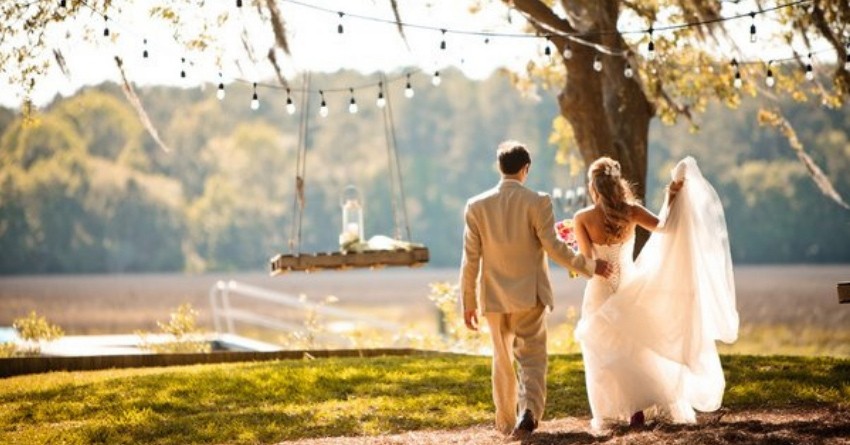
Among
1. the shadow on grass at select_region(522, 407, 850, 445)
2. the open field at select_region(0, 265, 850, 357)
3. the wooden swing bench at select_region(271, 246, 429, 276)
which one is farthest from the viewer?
the open field at select_region(0, 265, 850, 357)

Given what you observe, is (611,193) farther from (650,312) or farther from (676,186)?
(650,312)

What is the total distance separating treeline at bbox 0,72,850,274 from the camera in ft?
256

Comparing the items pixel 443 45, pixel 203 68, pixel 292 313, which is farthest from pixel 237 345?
pixel 292 313

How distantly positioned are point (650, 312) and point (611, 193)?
745mm

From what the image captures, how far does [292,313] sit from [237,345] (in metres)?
35.8

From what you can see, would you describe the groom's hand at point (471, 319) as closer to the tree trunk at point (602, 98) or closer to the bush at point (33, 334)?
the tree trunk at point (602, 98)

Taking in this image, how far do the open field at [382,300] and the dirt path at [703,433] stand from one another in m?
19.2

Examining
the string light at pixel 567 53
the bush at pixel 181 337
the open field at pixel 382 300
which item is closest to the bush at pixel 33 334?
the bush at pixel 181 337

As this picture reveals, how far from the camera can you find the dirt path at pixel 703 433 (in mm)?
6602

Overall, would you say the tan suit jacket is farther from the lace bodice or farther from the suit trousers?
the lace bodice

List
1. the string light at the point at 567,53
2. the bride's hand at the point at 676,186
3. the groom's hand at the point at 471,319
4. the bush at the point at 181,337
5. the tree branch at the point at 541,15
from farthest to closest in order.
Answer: the bush at the point at 181,337
the tree branch at the point at 541,15
the string light at the point at 567,53
the bride's hand at the point at 676,186
the groom's hand at the point at 471,319

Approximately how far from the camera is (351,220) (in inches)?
471

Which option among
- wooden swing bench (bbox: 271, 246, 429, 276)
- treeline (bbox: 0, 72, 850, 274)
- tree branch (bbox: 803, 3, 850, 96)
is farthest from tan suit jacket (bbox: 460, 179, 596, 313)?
treeline (bbox: 0, 72, 850, 274)

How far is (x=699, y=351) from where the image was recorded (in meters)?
7.66
